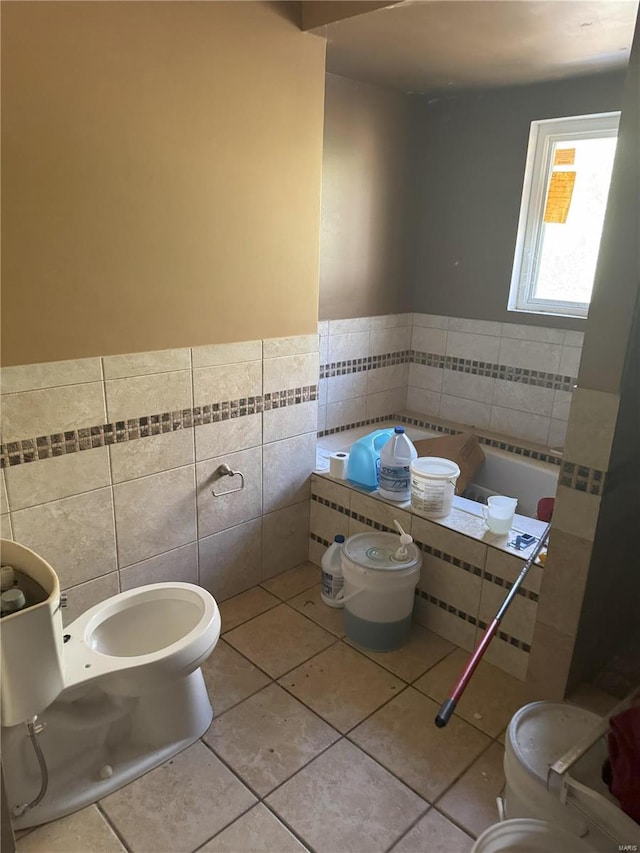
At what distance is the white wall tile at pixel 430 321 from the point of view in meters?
3.28

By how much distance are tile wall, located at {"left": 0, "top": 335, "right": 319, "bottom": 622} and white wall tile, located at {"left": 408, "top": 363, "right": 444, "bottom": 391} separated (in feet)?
3.58

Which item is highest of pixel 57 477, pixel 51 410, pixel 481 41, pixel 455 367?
pixel 481 41

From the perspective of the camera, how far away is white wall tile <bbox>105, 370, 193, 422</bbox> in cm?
187

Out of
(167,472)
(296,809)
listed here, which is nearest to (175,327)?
(167,472)

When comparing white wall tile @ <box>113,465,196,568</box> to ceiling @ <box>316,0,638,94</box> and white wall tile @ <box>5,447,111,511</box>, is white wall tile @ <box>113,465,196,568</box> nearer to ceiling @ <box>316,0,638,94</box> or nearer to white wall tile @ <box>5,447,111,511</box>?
white wall tile @ <box>5,447,111,511</box>

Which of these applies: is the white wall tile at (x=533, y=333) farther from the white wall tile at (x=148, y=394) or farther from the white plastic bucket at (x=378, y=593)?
the white wall tile at (x=148, y=394)

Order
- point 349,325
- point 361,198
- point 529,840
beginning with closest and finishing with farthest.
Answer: point 529,840 < point 361,198 < point 349,325

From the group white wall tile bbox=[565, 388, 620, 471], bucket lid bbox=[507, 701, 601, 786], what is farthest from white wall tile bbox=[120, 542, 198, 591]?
white wall tile bbox=[565, 388, 620, 471]

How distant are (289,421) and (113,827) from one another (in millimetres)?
1455

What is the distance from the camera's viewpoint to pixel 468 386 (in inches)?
127

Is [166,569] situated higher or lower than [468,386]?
lower

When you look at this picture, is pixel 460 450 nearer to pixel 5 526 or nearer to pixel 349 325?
pixel 349 325

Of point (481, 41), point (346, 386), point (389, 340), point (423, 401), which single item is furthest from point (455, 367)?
point (481, 41)

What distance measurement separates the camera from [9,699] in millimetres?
1294
